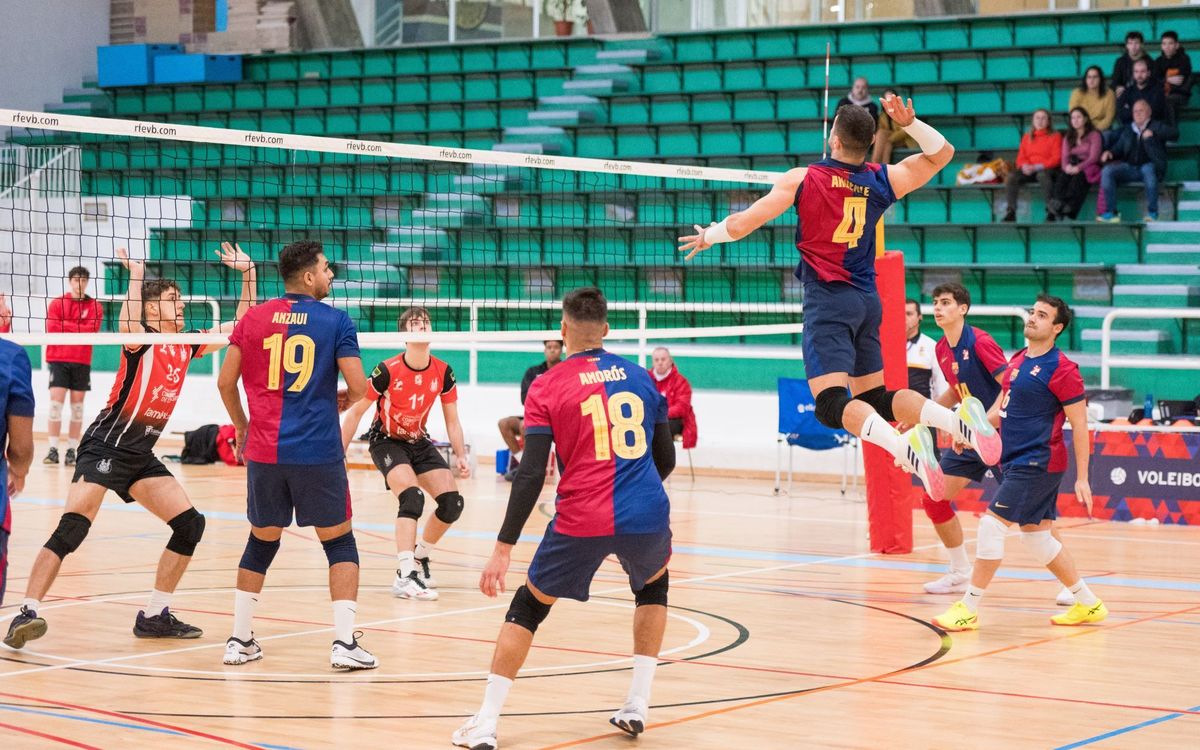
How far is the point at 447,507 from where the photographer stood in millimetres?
8312

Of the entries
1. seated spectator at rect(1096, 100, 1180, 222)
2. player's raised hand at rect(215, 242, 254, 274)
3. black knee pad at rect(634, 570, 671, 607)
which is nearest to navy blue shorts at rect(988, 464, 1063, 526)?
black knee pad at rect(634, 570, 671, 607)

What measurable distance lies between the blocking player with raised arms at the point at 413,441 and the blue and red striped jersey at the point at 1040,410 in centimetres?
299

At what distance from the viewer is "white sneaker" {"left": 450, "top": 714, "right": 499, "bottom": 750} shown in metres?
4.83

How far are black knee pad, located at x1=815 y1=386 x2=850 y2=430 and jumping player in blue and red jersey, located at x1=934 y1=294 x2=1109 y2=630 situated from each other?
53.0 inches

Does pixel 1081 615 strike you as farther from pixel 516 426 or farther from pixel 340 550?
pixel 516 426

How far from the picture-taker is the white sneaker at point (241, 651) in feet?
20.5

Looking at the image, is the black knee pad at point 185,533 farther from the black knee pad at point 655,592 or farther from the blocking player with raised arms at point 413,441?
the black knee pad at point 655,592

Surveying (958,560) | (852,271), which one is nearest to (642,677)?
(852,271)

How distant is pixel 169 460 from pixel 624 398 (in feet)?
42.4

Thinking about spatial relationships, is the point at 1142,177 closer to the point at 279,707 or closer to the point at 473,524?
the point at 473,524

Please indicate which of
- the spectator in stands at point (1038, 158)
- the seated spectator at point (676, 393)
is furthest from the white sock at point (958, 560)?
the spectator in stands at point (1038, 158)

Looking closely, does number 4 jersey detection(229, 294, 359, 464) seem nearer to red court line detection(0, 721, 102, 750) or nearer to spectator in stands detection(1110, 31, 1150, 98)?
red court line detection(0, 721, 102, 750)

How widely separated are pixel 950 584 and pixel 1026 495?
4.44 feet

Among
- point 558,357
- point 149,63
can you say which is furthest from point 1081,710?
point 149,63
